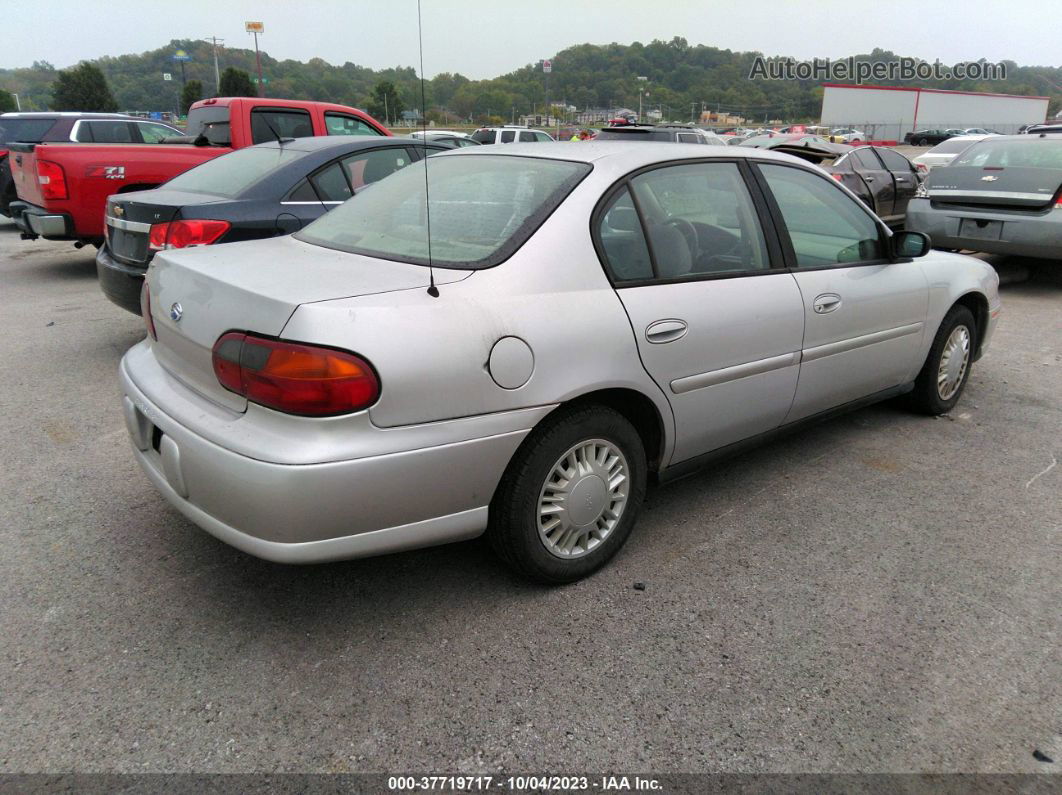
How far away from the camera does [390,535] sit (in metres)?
2.29

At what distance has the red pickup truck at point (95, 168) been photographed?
7320mm

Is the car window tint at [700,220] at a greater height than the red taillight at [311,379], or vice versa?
the car window tint at [700,220]

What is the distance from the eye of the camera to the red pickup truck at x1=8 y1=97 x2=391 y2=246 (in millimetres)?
7320

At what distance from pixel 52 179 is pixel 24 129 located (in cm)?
612

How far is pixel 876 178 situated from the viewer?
11.4 m

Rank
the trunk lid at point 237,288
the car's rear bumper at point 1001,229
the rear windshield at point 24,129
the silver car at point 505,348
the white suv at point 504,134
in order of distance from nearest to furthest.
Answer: the silver car at point 505,348 < the trunk lid at point 237,288 < the car's rear bumper at point 1001,229 < the rear windshield at point 24,129 < the white suv at point 504,134

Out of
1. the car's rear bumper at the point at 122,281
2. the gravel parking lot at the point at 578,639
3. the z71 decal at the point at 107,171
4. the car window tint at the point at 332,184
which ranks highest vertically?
the z71 decal at the point at 107,171

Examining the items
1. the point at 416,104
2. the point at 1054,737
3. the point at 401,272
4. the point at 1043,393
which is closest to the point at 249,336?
the point at 401,272

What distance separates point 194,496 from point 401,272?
0.94 m

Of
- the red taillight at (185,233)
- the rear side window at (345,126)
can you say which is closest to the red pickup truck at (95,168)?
the rear side window at (345,126)

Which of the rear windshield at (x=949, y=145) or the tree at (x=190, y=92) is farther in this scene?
the tree at (x=190, y=92)

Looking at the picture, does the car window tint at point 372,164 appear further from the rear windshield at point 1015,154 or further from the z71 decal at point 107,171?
the rear windshield at point 1015,154

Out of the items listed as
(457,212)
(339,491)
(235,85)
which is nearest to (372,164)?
(457,212)

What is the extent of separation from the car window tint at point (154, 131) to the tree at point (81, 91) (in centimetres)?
3697
